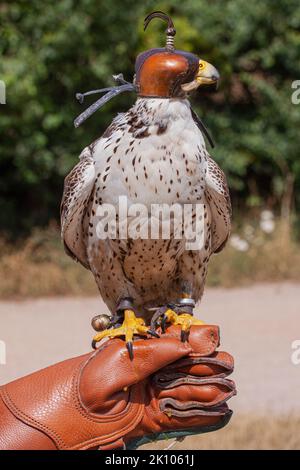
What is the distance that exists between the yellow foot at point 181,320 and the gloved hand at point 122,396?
0.08ft

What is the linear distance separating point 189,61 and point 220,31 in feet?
19.3

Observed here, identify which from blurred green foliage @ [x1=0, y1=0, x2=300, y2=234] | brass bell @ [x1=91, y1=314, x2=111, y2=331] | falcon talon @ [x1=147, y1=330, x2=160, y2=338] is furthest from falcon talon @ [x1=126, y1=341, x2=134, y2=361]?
blurred green foliage @ [x1=0, y1=0, x2=300, y2=234]

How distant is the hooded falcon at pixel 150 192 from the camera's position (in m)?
2.64

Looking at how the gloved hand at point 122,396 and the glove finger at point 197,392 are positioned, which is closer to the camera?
the gloved hand at point 122,396

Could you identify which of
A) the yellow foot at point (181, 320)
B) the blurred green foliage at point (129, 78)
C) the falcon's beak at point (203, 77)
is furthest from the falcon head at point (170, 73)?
the blurred green foliage at point (129, 78)

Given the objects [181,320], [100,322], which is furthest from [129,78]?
[181,320]

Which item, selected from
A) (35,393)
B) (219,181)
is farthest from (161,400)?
(219,181)

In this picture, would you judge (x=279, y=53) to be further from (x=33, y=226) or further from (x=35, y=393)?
(x=35, y=393)

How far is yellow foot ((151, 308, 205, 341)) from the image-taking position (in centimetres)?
273

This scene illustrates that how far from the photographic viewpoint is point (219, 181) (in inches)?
116

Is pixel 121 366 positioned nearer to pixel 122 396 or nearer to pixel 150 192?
pixel 122 396

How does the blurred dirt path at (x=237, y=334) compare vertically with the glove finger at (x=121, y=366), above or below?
above

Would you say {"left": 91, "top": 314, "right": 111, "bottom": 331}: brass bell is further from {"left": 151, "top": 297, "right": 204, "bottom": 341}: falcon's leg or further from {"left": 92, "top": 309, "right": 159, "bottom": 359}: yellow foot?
{"left": 151, "top": 297, "right": 204, "bottom": 341}: falcon's leg

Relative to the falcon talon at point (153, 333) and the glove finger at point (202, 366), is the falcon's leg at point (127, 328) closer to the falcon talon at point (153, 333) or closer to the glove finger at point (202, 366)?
the falcon talon at point (153, 333)
